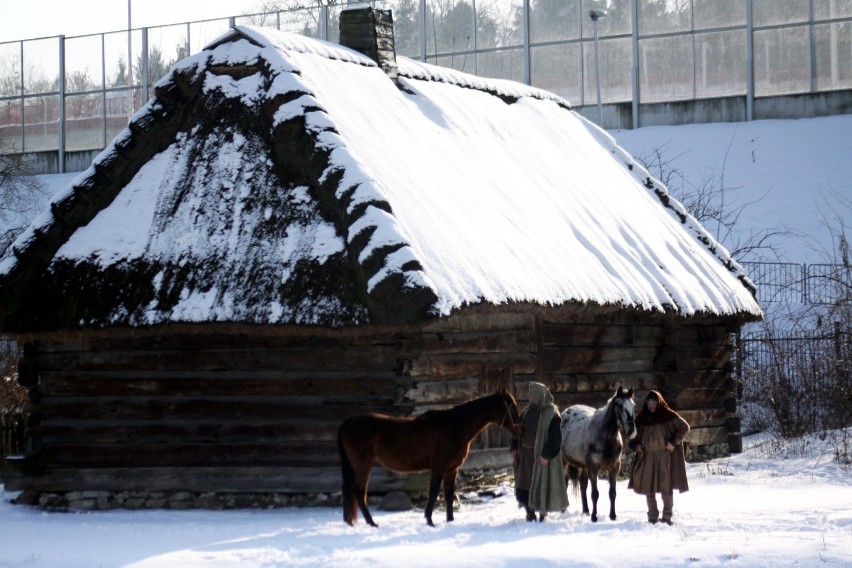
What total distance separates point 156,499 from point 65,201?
142 inches

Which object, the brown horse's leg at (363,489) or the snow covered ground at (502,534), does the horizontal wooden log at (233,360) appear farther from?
the brown horse's leg at (363,489)

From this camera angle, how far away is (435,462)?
11.7m

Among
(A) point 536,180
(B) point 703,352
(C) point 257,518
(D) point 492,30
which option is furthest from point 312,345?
(D) point 492,30

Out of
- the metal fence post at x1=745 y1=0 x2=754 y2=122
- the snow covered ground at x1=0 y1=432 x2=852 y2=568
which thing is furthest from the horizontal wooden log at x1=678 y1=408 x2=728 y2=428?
the metal fence post at x1=745 y1=0 x2=754 y2=122

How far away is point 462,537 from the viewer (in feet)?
35.7

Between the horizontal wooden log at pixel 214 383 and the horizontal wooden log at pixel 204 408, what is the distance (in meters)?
0.07

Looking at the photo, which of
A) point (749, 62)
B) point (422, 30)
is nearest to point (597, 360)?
point (749, 62)

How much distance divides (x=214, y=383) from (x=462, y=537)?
4031 mm

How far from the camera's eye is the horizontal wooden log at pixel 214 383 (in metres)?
13.3

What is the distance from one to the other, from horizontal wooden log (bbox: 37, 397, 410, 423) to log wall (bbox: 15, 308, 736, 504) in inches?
0.4

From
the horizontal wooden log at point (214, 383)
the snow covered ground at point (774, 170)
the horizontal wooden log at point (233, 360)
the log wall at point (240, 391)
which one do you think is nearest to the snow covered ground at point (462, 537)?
the log wall at point (240, 391)

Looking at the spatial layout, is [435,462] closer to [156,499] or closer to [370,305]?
[370,305]

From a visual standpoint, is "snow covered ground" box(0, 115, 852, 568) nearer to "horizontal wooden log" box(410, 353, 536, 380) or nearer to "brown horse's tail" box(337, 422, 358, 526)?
"brown horse's tail" box(337, 422, 358, 526)

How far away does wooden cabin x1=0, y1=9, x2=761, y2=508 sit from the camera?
13070 millimetres
